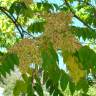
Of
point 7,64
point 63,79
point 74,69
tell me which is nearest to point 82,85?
point 63,79

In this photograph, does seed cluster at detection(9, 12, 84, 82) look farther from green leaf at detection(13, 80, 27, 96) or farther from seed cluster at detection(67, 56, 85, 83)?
Result: green leaf at detection(13, 80, 27, 96)

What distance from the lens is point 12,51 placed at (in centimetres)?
300

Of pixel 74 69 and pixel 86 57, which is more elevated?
pixel 86 57

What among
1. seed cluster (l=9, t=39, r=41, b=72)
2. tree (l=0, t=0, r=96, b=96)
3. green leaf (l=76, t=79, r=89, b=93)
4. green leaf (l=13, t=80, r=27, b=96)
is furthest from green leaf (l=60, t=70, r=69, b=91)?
seed cluster (l=9, t=39, r=41, b=72)

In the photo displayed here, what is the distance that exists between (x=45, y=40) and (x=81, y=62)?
495 millimetres

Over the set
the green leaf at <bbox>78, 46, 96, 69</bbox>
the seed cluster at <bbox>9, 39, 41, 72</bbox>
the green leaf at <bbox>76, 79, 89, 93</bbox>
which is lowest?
the green leaf at <bbox>76, 79, 89, 93</bbox>

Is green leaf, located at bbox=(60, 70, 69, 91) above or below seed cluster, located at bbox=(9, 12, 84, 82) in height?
below

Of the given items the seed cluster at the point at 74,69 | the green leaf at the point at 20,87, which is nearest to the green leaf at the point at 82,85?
the seed cluster at the point at 74,69

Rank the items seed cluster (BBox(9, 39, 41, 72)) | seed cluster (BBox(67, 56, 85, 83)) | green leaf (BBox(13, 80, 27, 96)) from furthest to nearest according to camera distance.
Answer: green leaf (BBox(13, 80, 27, 96)) → seed cluster (BBox(67, 56, 85, 83)) → seed cluster (BBox(9, 39, 41, 72))

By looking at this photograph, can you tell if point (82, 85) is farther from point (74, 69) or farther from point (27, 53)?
point (27, 53)

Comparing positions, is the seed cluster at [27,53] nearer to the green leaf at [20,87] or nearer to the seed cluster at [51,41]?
the seed cluster at [51,41]

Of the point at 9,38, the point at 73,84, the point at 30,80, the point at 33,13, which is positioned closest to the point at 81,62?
the point at 73,84

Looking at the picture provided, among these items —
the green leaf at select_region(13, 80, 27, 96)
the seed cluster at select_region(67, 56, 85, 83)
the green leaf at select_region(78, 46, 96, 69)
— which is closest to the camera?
the seed cluster at select_region(67, 56, 85, 83)

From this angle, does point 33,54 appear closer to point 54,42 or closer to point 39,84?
point 54,42
